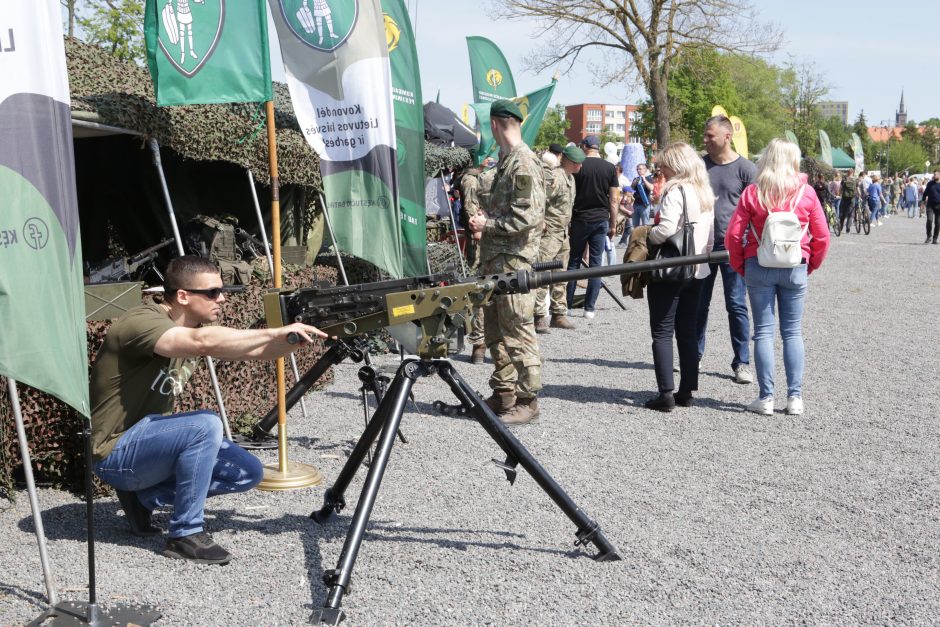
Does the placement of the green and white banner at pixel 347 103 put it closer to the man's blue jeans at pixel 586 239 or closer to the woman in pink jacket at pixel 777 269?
the woman in pink jacket at pixel 777 269

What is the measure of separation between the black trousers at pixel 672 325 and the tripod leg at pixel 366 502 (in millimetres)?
3252

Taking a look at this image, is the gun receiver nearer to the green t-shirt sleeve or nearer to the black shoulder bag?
the green t-shirt sleeve

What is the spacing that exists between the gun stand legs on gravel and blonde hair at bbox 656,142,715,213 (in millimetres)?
3294

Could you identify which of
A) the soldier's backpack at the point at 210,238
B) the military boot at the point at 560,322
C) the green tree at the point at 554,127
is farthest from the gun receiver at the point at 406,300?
the green tree at the point at 554,127

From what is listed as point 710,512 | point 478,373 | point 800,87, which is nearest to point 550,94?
point 478,373

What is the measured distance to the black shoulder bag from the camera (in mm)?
6523

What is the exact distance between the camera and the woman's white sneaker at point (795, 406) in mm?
6805

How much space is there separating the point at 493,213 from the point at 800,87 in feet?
228

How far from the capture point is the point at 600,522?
15.1 ft

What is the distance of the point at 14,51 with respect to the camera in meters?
3.22

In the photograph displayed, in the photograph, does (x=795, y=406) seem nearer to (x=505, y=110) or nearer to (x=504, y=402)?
(x=504, y=402)

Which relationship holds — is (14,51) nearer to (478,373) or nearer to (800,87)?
(478,373)

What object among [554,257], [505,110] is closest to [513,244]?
[505,110]

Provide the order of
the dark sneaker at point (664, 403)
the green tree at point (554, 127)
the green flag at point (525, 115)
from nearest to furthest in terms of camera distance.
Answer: the dark sneaker at point (664, 403)
the green flag at point (525, 115)
the green tree at point (554, 127)
